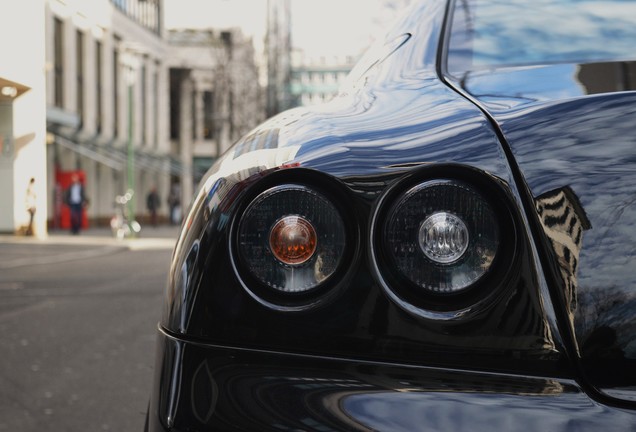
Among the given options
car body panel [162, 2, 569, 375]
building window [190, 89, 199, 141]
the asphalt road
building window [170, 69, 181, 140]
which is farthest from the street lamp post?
building window [190, 89, 199, 141]

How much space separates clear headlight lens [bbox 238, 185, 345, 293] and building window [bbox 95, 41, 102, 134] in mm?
34706

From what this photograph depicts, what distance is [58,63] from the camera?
3041 centimetres

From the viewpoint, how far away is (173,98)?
54.5m

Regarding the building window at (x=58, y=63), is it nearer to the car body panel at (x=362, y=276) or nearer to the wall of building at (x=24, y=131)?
the wall of building at (x=24, y=131)

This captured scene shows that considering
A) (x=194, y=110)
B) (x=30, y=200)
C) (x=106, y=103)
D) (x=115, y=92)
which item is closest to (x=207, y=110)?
(x=194, y=110)

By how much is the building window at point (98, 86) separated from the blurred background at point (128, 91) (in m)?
0.08

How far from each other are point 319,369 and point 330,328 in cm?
6

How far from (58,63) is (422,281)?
30.8m

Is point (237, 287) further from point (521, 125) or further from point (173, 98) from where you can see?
point (173, 98)

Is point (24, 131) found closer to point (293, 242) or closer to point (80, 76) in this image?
point (80, 76)

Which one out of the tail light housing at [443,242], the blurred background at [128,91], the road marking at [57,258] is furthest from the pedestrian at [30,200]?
the tail light housing at [443,242]

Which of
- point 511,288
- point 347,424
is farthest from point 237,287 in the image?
point 511,288

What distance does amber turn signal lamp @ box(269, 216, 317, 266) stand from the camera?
4.58 ft

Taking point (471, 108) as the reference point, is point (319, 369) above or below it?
below
